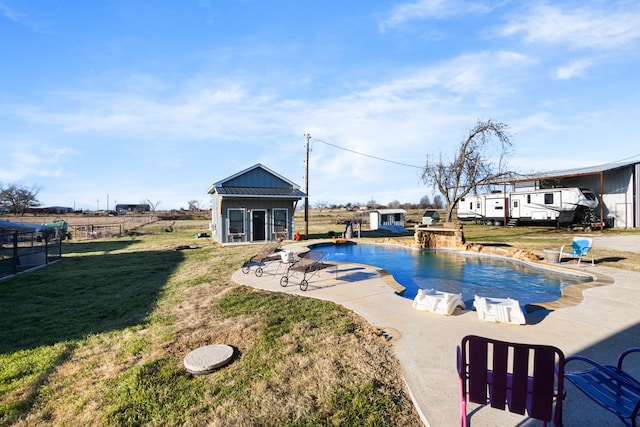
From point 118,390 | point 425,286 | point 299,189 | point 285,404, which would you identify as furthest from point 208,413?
point 299,189

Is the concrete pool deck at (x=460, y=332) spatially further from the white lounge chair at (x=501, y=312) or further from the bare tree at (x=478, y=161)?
the bare tree at (x=478, y=161)

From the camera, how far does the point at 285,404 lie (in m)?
3.25

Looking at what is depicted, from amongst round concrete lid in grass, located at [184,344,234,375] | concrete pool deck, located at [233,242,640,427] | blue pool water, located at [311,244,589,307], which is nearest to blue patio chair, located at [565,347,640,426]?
concrete pool deck, located at [233,242,640,427]

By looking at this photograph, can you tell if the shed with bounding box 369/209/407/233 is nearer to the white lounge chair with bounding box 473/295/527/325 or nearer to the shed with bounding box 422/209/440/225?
the shed with bounding box 422/209/440/225

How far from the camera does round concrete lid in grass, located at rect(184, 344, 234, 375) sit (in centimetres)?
398

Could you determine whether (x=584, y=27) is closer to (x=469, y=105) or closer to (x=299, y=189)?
(x=469, y=105)

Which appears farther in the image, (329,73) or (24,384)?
(329,73)

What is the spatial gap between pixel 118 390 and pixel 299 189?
18.6m

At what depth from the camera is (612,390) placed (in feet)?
8.79

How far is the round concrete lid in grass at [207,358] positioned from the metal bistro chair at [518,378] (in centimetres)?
300

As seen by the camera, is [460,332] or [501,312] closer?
[460,332]

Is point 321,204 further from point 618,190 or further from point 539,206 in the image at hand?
point 618,190

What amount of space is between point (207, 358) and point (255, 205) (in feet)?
55.0

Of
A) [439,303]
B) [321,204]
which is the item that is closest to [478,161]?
[439,303]
